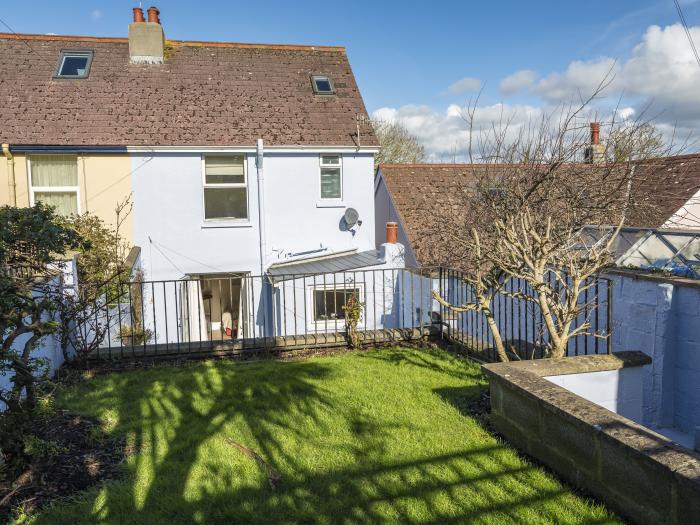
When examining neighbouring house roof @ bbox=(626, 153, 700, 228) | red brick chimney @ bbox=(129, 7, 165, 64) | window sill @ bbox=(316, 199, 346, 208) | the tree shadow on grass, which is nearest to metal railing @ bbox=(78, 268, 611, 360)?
the tree shadow on grass

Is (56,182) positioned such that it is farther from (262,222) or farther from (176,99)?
(262,222)

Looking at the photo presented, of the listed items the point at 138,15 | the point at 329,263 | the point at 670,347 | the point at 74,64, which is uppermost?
the point at 138,15

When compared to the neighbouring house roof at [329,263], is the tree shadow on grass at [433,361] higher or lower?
lower

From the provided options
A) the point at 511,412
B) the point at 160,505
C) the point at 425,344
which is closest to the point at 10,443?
the point at 160,505

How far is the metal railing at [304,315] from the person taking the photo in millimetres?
7438

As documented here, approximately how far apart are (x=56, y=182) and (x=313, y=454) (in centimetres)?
1111

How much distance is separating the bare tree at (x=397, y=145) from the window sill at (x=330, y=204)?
18641 mm

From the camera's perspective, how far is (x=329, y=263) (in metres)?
12.5

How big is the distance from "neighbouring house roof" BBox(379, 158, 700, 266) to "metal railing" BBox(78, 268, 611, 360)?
90.2 inches

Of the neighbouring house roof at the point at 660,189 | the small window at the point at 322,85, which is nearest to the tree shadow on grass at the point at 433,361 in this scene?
the neighbouring house roof at the point at 660,189

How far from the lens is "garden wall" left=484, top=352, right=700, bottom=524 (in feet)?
9.29

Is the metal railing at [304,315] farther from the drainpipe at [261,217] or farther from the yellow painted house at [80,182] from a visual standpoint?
the yellow painted house at [80,182]

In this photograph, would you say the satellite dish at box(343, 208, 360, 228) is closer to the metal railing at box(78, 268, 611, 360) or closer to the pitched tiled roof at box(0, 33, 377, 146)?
the metal railing at box(78, 268, 611, 360)

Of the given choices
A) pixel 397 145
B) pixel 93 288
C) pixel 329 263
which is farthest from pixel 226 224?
pixel 397 145
